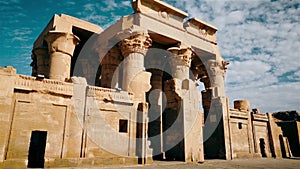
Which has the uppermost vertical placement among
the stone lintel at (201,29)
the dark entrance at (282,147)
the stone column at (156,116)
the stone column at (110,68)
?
the stone lintel at (201,29)

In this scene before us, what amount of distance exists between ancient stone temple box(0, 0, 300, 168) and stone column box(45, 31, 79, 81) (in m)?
0.06

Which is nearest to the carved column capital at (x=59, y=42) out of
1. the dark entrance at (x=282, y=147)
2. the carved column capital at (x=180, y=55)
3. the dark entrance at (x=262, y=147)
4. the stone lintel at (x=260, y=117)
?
the carved column capital at (x=180, y=55)

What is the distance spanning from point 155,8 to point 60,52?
22.5ft

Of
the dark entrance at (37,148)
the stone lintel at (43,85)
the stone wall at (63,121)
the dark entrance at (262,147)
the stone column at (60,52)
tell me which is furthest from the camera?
the dark entrance at (262,147)

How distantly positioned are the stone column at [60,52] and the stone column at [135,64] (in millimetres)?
3329

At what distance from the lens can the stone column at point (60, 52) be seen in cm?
1388

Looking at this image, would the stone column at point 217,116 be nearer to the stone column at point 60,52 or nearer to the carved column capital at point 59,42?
the stone column at point 60,52

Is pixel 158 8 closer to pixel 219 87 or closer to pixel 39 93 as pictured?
pixel 219 87

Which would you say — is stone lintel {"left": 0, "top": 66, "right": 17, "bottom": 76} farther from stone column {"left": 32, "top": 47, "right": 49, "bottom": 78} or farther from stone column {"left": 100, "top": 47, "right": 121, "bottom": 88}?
stone column {"left": 100, "top": 47, "right": 121, "bottom": 88}

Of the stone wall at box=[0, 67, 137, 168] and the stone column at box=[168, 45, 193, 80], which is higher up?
the stone column at box=[168, 45, 193, 80]

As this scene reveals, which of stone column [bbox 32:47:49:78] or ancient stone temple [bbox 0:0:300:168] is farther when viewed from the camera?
stone column [bbox 32:47:49:78]

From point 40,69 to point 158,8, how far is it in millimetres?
9068

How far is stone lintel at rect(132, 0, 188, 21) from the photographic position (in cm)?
1483

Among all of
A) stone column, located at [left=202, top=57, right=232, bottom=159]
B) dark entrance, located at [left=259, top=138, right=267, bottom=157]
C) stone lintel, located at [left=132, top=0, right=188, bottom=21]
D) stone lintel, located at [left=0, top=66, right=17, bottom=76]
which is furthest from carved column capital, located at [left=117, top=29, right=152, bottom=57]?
dark entrance, located at [left=259, top=138, right=267, bottom=157]
